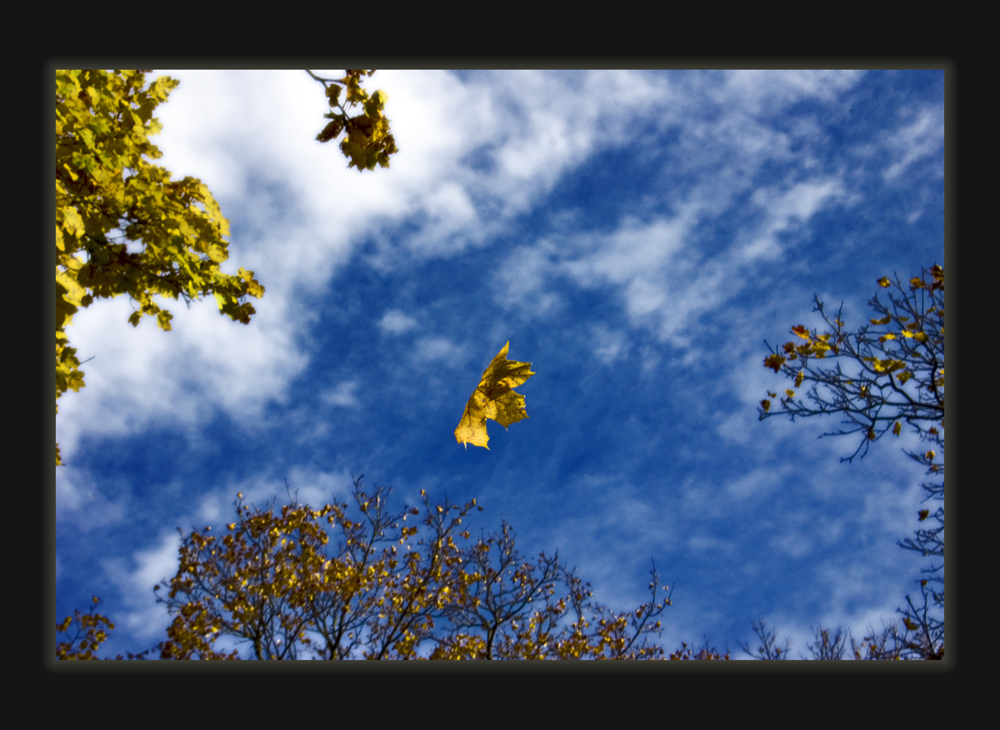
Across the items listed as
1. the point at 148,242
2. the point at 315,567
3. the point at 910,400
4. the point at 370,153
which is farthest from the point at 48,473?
the point at 315,567

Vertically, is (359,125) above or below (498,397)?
above

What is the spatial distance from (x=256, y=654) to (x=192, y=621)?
1.40 meters

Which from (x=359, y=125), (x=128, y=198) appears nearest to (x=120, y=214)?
(x=128, y=198)

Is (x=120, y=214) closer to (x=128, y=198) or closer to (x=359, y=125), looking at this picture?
(x=128, y=198)

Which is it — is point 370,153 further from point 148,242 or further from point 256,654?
point 256,654

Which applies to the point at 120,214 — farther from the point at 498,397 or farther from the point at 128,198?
the point at 498,397

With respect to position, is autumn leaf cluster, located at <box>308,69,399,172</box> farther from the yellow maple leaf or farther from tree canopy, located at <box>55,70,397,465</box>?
the yellow maple leaf

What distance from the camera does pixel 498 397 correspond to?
2.76 meters

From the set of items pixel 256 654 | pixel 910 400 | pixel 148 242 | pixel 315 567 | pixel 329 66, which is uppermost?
pixel 329 66

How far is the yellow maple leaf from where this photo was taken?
2719 millimetres

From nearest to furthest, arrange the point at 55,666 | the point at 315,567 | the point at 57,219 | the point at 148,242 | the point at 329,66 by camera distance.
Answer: the point at 55,666 < the point at 329,66 < the point at 57,219 < the point at 148,242 < the point at 315,567

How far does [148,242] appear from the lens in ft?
10.8

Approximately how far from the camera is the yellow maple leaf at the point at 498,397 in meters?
2.72

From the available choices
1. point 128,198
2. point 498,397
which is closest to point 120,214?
point 128,198
